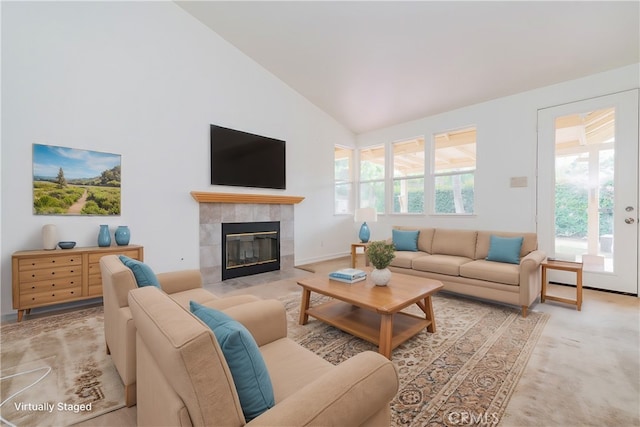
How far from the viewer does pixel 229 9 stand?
3.91 meters

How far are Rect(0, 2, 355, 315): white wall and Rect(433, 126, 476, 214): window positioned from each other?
3.17 m

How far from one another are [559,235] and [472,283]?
1.93m

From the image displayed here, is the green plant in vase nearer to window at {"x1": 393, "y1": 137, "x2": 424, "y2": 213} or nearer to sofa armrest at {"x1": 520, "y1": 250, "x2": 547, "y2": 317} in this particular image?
sofa armrest at {"x1": 520, "y1": 250, "x2": 547, "y2": 317}

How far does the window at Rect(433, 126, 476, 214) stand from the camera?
5062 mm

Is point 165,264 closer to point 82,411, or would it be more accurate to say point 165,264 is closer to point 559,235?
point 82,411

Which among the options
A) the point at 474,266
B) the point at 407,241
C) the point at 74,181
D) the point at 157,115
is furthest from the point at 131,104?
the point at 474,266

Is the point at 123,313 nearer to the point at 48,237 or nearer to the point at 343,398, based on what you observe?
the point at 343,398

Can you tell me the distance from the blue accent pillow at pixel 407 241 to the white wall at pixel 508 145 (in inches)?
47.6

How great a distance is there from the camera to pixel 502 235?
12.3 ft

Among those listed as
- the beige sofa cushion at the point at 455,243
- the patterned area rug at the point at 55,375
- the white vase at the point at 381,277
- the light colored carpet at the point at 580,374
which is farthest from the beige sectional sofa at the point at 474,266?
the patterned area rug at the point at 55,375

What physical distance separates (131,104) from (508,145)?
562cm

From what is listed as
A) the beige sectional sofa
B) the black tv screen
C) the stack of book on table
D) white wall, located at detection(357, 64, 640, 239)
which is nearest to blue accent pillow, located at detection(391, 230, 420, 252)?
the beige sectional sofa

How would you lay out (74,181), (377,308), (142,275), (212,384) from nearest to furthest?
(212,384), (142,275), (377,308), (74,181)

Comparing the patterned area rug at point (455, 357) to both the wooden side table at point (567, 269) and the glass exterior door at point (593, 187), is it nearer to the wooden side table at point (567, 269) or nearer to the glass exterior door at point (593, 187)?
the wooden side table at point (567, 269)
